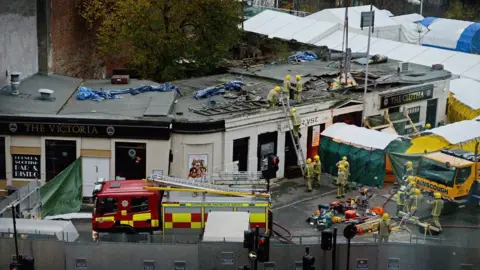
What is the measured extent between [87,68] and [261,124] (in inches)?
551

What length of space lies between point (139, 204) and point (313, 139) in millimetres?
11288

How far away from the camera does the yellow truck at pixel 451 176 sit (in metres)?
28.5

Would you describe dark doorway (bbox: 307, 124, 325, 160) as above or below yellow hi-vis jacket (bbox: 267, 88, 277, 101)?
below

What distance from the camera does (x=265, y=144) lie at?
32562 mm

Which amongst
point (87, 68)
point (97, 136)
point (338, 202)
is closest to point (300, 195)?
point (338, 202)

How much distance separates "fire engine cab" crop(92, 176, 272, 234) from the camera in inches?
973


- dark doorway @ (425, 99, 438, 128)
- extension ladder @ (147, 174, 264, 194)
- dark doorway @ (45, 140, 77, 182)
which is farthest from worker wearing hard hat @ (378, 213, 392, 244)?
dark doorway @ (425, 99, 438, 128)

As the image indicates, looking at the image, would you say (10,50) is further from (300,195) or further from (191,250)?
(191,250)

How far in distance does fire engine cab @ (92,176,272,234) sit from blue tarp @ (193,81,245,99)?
8756 millimetres

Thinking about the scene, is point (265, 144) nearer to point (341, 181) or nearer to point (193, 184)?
point (341, 181)

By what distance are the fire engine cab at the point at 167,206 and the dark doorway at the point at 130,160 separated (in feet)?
14.9

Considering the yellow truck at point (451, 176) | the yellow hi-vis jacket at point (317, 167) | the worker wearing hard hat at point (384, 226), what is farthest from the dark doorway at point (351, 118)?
the worker wearing hard hat at point (384, 226)

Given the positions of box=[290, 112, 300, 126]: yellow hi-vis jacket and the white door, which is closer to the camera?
the white door

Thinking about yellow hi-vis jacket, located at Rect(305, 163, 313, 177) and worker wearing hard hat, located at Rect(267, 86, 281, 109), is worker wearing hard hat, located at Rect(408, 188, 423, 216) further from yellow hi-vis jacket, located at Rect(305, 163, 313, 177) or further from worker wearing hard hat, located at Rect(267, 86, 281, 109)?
worker wearing hard hat, located at Rect(267, 86, 281, 109)
